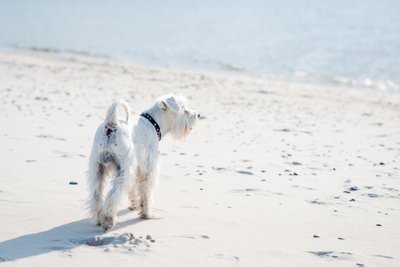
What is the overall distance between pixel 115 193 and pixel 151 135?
0.87m

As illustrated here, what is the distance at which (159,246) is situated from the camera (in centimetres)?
546

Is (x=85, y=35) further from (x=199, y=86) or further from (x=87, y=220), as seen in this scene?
(x=87, y=220)

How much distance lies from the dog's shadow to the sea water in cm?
1612

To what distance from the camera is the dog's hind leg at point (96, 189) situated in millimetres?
5945

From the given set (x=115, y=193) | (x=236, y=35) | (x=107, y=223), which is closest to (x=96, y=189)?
(x=115, y=193)

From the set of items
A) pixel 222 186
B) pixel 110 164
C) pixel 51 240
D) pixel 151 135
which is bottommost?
pixel 51 240

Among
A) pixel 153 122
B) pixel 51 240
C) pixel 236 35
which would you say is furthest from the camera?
pixel 236 35

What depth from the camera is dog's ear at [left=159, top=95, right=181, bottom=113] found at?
659 centimetres

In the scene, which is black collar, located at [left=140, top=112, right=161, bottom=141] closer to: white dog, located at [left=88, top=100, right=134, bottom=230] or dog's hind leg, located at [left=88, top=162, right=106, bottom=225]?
white dog, located at [left=88, top=100, right=134, bottom=230]

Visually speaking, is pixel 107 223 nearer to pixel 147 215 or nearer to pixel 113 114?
pixel 147 215

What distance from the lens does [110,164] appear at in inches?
234

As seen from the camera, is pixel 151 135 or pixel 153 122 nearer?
pixel 151 135

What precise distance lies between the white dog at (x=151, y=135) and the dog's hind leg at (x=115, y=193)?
10.6 inches

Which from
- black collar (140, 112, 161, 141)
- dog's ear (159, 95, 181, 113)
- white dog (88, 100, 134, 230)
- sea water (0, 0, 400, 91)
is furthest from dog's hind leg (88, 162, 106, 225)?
sea water (0, 0, 400, 91)
